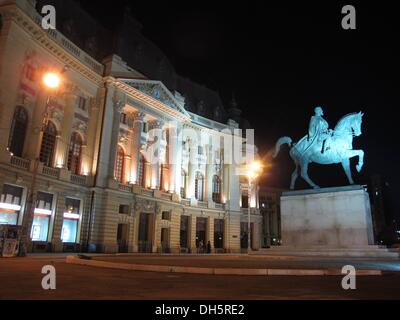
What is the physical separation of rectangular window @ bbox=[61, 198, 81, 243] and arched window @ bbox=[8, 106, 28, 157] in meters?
6.67

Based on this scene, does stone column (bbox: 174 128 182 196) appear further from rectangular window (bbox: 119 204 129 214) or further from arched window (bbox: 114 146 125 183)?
rectangular window (bbox: 119 204 129 214)

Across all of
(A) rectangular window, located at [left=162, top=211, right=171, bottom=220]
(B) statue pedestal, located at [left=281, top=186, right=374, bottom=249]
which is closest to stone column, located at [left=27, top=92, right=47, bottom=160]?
(A) rectangular window, located at [left=162, top=211, right=171, bottom=220]

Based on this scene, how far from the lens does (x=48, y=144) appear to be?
30.2 metres

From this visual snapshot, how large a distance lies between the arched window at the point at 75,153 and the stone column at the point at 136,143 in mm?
6429

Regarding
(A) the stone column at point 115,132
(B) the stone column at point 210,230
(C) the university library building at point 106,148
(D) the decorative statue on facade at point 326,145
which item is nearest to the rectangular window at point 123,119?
(C) the university library building at point 106,148

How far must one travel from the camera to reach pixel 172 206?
140 feet

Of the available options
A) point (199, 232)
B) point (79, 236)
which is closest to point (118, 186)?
point (79, 236)

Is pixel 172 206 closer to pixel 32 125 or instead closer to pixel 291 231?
pixel 32 125

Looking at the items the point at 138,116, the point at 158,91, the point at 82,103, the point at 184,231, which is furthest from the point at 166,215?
the point at 82,103

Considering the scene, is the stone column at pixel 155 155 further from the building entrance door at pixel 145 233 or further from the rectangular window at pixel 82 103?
the rectangular window at pixel 82 103

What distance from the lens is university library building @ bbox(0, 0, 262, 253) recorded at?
26.0 metres

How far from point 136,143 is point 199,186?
45.5 feet

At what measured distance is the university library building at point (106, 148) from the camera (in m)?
26.0
